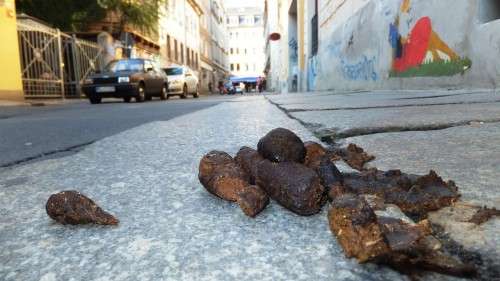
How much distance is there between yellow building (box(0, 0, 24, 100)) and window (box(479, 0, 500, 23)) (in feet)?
35.9

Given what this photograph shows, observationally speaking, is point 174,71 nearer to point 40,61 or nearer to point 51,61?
point 51,61

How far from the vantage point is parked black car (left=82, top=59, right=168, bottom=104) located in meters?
12.4

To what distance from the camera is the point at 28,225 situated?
944mm

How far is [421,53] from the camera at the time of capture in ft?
18.3

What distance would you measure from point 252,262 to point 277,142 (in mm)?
533

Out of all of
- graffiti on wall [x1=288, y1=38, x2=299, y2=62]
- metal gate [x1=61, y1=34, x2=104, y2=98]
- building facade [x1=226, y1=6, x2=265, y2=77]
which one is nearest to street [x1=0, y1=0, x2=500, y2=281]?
metal gate [x1=61, y1=34, x2=104, y2=98]

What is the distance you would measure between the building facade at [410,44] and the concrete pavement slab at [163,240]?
3897mm

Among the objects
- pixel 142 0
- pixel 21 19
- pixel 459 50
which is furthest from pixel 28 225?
pixel 142 0

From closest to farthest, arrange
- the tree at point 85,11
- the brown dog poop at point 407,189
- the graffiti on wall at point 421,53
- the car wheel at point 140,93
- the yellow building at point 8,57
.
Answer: the brown dog poop at point 407,189 < the graffiti on wall at point 421,53 < the yellow building at point 8,57 < the car wheel at point 140,93 < the tree at point 85,11

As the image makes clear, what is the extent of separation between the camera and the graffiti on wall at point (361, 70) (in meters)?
7.83

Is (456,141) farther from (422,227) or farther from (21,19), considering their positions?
(21,19)

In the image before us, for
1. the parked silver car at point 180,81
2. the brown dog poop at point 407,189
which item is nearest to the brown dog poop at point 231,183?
the brown dog poop at point 407,189

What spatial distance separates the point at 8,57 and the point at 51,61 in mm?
3585

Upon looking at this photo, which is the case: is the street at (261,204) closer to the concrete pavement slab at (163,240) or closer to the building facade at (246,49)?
the concrete pavement slab at (163,240)
